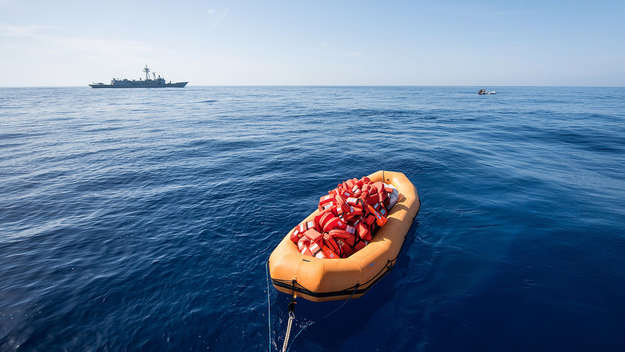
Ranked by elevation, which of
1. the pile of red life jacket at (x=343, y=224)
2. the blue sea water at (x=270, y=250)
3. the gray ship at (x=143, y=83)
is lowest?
the blue sea water at (x=270, y=250)

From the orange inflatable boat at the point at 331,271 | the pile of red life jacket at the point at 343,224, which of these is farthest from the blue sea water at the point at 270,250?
the pile of red life jacket at the point at 343,224

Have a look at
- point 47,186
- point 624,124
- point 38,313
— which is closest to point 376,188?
point 38,313

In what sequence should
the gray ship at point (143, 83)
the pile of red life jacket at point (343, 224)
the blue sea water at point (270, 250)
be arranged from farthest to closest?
1. the gray ship at point (143, 83)
2. the pile of red life jacket at point (343, 224)
3. the blue sea water at point (270, 250)

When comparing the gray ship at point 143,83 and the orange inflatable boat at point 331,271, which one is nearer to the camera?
the orange inflatable boat at point 331,271

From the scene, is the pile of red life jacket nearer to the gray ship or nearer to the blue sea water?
the blue sea water

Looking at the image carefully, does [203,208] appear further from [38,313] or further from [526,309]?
[526,309]

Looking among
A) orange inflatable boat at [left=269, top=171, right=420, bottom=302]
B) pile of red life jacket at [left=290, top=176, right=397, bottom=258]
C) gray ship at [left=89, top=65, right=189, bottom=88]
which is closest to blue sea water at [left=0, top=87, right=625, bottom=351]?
orange inflatable boat at [left=269, top=171, right=420, bottom=302]

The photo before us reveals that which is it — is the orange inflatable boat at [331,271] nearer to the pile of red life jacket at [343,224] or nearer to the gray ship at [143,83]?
the pile of red life jacket at [343,224]
